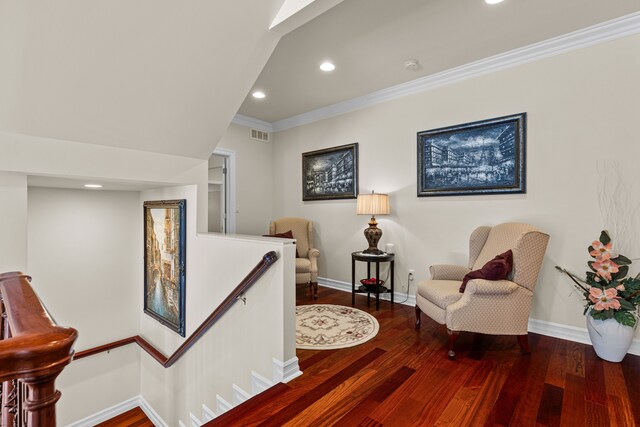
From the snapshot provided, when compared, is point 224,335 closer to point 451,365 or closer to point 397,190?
point 451,365

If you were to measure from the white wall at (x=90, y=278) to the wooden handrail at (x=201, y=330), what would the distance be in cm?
9

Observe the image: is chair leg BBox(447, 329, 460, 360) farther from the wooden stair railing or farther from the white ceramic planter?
the wooden stair railing

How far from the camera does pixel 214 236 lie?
2.92 meters

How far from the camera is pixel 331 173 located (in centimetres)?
470

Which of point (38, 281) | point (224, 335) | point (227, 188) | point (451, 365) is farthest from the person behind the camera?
point (227, 188)

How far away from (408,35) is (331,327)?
287 cm

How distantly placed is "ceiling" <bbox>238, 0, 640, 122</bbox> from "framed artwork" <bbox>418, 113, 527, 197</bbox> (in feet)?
2.34

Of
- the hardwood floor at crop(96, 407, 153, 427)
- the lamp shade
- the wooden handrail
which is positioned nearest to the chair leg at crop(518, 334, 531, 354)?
the lamp shade

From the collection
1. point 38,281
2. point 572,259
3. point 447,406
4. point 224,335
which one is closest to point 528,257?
point 572,259

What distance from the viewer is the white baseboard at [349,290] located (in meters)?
3.89

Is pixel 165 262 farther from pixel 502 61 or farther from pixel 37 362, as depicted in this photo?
pixel 502 61

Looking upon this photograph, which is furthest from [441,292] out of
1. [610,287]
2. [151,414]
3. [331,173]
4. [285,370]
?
[151,414]

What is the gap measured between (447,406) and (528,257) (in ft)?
4.70

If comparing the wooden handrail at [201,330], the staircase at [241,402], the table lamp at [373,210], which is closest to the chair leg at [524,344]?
the table lamp at [373,210]
